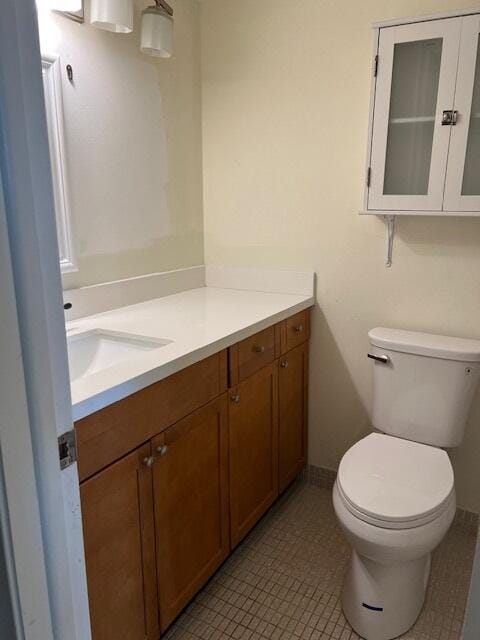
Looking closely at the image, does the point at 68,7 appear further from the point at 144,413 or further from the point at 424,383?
the point at 424,383

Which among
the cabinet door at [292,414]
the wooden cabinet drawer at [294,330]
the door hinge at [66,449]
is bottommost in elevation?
the cabinet door at [292,414]

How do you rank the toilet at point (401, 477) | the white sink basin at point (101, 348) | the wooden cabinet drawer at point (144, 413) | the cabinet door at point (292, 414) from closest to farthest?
the wooden cabinet drawer at point (144, 413) < the toilet at point (401, 477) < the white sink basin at point (101, 348) < the cabinet door at point (292, 414)

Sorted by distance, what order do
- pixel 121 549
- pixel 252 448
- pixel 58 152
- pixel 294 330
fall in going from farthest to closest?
pixel 294 330
pixel 252 448
pixel 58 152
pixel 121 549

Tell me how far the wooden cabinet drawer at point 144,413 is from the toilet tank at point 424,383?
69 cm

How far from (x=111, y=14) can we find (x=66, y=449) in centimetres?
147

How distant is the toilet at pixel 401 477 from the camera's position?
1.42 meters

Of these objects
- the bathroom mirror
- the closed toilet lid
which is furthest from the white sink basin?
the closed toilet lid

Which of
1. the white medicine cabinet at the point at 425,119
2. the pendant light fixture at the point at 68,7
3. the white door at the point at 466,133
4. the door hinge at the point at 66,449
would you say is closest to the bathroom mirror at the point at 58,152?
the pendant light fixture at the point at 68,7

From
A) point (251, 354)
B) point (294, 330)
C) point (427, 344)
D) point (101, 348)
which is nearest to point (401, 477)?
point (427, 344)

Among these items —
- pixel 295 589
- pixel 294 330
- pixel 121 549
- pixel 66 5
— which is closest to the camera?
pixel 121 549

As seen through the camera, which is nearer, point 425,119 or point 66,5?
point 66,5

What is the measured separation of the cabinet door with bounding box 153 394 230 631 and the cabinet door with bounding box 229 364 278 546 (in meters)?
0.06

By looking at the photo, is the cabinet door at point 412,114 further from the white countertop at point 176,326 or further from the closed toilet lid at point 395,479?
the closed toilet lid at point 395,479

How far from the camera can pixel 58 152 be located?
1617mm
